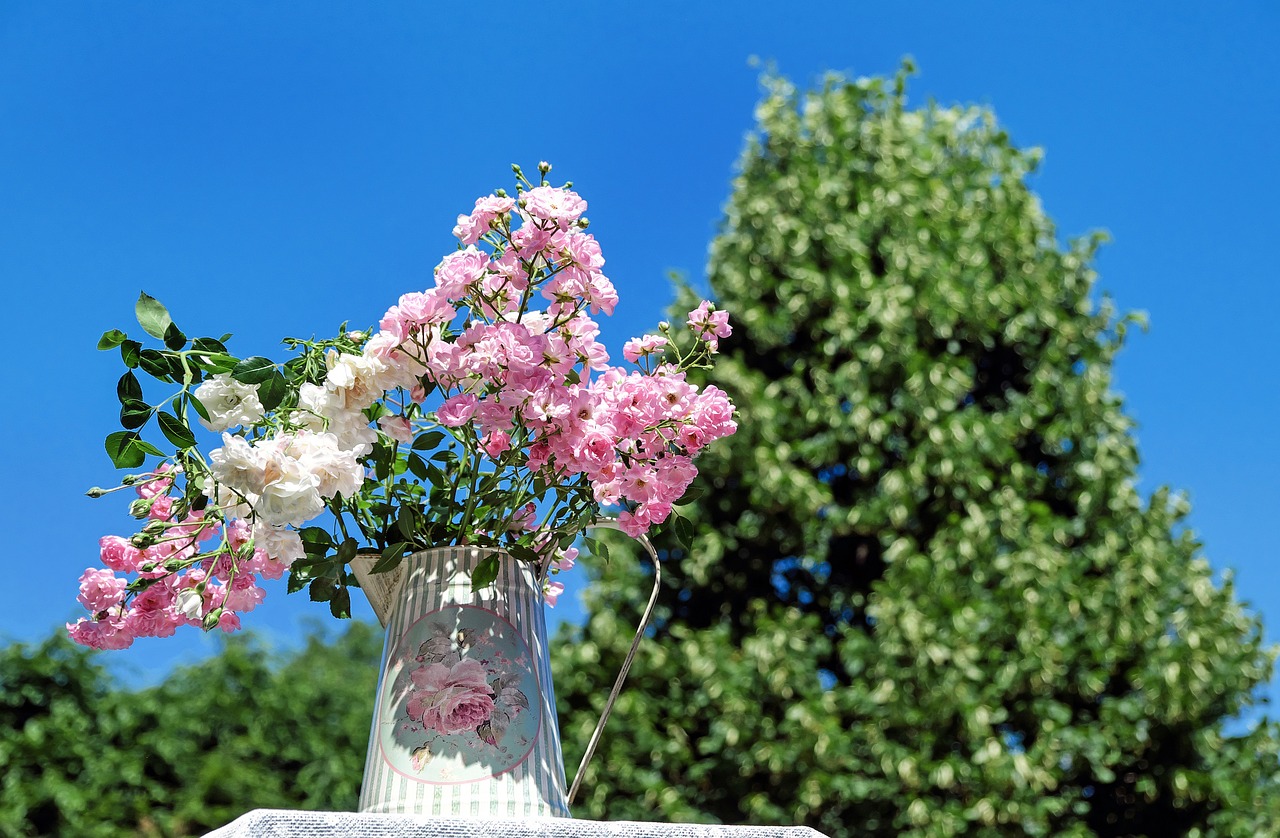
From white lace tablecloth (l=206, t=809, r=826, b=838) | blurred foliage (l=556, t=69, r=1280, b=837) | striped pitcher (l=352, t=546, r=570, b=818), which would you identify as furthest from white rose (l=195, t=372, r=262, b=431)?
blurred foliage (l=556, t=69, r=1280, b=837)

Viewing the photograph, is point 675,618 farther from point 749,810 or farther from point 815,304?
point 815,304

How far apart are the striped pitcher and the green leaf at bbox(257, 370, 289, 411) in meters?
0.33

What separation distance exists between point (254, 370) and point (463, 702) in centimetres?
53

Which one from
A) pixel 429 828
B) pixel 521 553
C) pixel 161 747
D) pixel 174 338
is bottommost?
pixel 429 828

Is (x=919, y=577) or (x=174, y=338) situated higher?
(x=919, y=577)

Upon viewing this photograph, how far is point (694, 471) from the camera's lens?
5.14 ft

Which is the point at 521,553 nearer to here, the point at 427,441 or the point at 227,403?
the point at 427,441

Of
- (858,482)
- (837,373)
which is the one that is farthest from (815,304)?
(858,482)

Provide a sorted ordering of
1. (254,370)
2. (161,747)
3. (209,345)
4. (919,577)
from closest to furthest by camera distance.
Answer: (254,370) → (209,345) → (919,577) → (161,747)

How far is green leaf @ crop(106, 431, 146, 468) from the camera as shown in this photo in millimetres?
1471

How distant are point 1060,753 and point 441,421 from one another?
15.3ft

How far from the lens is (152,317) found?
1.50 meters

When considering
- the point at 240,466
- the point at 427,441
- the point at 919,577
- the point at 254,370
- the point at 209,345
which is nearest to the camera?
the point at 240,466

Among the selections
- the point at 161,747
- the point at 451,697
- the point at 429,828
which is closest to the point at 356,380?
the point at 451,697
